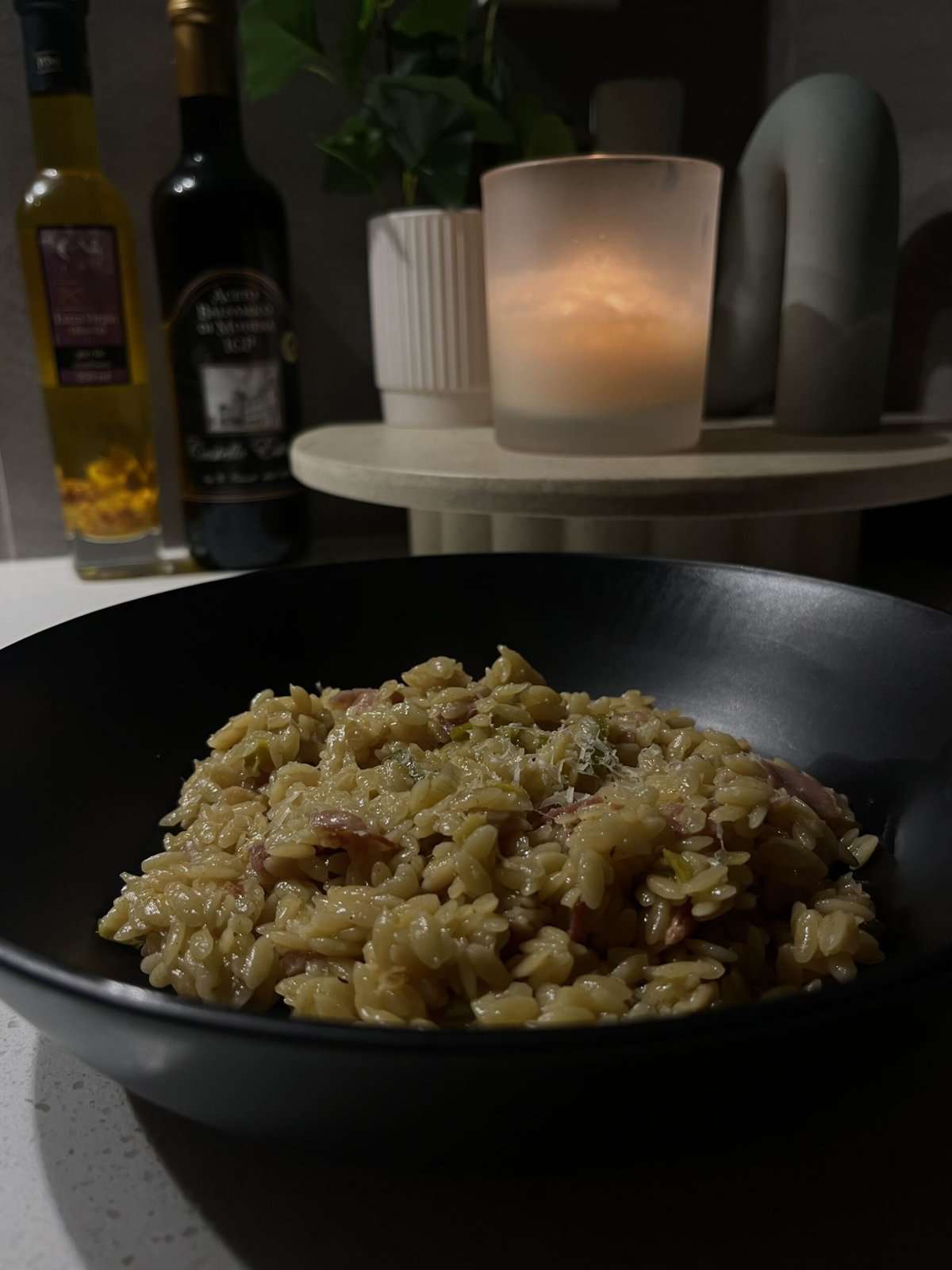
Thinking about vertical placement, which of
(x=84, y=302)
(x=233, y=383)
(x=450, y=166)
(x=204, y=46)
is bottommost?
(x=233, y=383)

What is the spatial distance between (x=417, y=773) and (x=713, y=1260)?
32 cm

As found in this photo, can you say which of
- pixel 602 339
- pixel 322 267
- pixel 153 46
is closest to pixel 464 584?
pixel 602 339

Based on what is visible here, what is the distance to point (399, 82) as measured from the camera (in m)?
1.29

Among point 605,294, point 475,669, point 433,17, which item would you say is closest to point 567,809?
point 475,669

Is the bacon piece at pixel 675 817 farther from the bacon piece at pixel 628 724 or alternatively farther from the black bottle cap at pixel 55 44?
the black bottle cap at pixel 55 44

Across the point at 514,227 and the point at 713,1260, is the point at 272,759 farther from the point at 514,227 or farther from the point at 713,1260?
the point at 514,227

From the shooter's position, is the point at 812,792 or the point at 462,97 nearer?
the point at 812,792

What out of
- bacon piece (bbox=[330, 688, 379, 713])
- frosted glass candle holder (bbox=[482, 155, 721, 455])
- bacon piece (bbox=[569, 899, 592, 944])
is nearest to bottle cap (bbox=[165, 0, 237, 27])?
frosted glass candle holder (bbox=[482, 155, 721, 455])

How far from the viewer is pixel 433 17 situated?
131cm

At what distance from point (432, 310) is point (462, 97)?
0.26 metres

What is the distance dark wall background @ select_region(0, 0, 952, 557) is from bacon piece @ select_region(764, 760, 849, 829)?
0.95 metres

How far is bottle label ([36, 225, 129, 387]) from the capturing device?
1.27 meters

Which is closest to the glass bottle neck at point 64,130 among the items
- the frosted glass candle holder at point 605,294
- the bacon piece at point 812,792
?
the frosted glass candle holder at point 605,294

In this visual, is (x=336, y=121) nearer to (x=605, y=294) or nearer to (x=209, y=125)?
(x=209, y=125)
